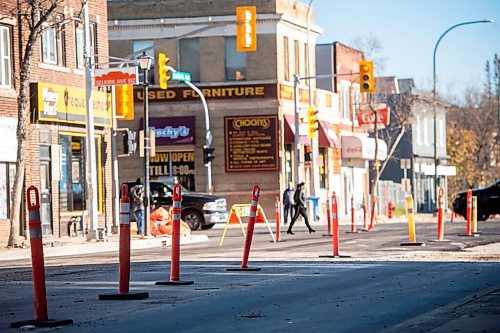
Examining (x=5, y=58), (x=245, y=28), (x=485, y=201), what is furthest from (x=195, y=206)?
(x=245, y=28)

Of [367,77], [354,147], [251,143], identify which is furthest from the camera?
[354,147]

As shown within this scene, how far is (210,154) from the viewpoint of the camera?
52.0 metres

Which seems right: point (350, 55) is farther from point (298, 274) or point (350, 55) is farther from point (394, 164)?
point (298, 274)

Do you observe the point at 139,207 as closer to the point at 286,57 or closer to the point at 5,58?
the point at 5,58

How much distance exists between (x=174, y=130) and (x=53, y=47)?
68.6 ft

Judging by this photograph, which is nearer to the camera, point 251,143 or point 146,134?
point 146,134

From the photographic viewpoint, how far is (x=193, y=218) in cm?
4525

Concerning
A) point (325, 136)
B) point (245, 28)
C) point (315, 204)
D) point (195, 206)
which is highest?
point (245, 28)

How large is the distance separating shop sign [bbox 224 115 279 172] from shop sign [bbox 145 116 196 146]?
1.68 m

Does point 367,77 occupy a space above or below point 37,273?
above

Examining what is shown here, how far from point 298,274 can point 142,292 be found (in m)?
3.96

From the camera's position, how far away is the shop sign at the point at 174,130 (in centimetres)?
5875

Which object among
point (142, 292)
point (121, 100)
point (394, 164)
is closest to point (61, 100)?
point (121, 100)

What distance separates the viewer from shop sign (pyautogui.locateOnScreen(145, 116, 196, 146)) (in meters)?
58.8
